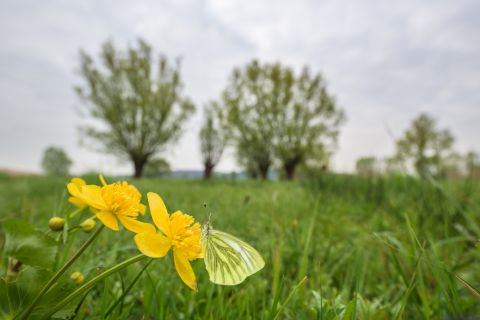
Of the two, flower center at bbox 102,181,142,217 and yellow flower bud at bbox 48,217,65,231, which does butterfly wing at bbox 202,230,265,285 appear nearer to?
flower center at bbox 102,181,142,217

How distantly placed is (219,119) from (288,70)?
735 cm

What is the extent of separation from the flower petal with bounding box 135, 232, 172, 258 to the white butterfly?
0.66 ft

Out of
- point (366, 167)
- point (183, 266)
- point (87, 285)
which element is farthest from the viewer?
point (366, 167)

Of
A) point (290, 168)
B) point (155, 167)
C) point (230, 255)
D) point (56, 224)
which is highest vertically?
point (290, 168)

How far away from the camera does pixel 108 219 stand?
602 mm

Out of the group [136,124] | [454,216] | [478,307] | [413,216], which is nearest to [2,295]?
[478,307]

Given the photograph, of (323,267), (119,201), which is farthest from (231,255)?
(323,267)

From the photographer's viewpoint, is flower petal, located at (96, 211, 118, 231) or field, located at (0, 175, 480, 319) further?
field, located at (0, 175, 480, 319)

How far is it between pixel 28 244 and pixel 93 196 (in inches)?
6.7

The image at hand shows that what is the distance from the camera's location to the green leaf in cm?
61

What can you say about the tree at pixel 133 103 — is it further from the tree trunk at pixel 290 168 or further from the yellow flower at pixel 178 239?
the yellow flower at pixel 178 239

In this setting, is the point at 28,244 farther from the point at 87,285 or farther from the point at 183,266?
the point at 183,266

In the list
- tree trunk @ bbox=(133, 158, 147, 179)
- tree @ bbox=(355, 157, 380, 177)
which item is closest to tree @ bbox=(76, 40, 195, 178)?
tree trunk @ bbox=(133, 158, 147, 179)

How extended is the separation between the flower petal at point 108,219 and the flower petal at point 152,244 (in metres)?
0.06
